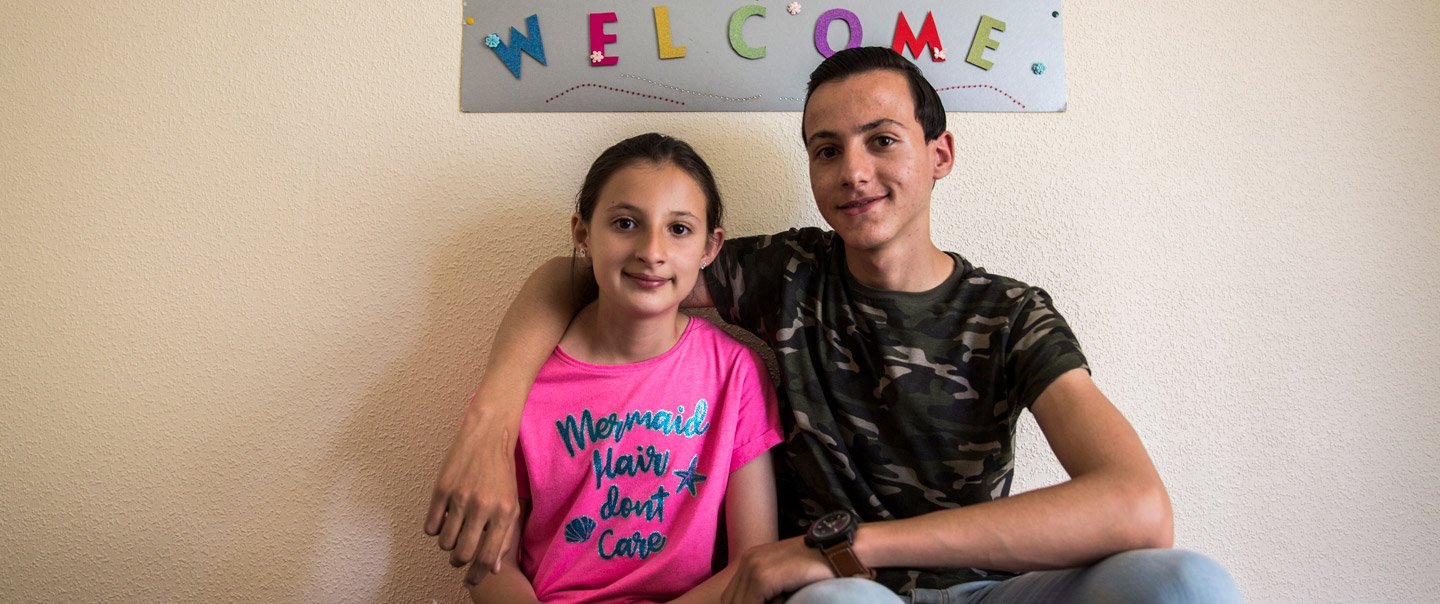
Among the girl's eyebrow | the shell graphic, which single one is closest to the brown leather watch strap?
the shell graphic

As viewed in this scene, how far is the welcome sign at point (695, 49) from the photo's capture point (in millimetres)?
1343

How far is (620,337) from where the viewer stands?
118 centimetres

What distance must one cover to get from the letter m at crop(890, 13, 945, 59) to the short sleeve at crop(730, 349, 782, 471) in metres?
0.57

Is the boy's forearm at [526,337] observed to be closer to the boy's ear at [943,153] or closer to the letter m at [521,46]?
the letter m at [521,46]

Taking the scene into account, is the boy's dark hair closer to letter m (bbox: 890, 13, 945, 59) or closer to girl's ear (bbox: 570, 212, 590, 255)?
letter m (bbox: 890, 13, 945, 59)

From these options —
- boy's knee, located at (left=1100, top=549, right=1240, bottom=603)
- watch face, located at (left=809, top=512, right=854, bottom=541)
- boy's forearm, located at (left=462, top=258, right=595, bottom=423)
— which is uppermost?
boy's forearm, located at (left=462, top=258, right=595, bottom=423)

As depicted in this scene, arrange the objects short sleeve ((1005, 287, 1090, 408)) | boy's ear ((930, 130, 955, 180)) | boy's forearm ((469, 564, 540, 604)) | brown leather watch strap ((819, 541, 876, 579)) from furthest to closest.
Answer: boy's ear ((930, 130, 955, 180)) < boy's forearm ((469, 564, 540, 604)) < short sleeve ((1005, 287, 1090, 408)) < brown leather watch strap ((819, 541, 876, 579))

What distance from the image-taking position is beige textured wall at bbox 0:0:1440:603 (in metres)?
1.33

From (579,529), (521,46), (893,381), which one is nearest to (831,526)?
(893,381)

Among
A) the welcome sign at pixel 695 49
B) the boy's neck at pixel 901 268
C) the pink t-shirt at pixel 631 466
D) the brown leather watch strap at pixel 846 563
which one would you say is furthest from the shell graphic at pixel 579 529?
the welcome sign at pixel 695 49

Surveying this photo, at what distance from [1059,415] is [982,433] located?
15 centimetres

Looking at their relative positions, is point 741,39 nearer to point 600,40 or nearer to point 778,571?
point 600,40

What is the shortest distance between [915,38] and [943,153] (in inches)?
9.8

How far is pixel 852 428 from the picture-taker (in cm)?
114
